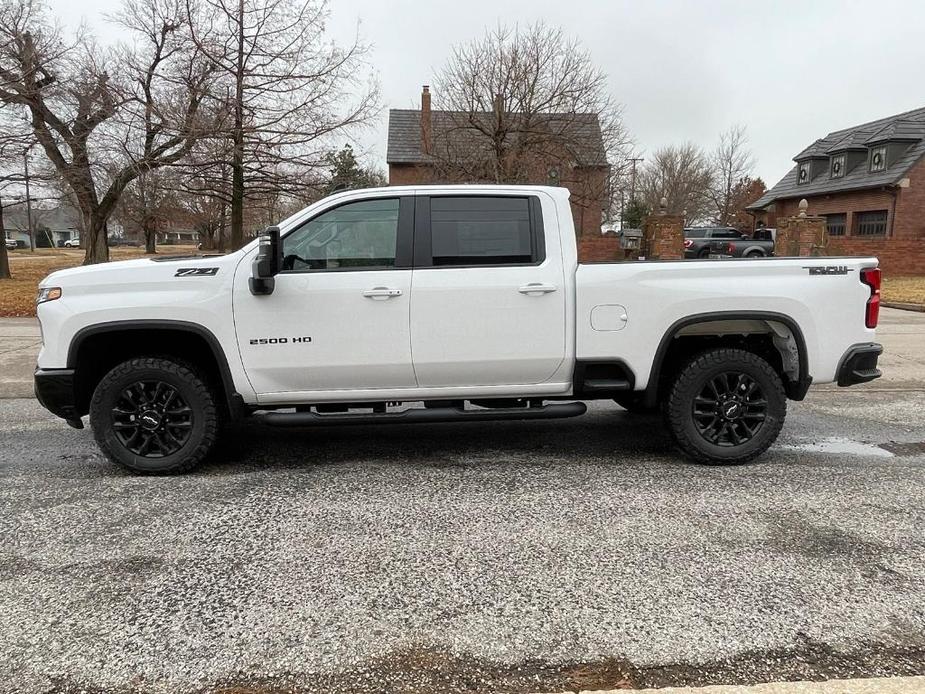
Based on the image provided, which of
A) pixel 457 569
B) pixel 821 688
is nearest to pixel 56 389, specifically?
pixel 457 569

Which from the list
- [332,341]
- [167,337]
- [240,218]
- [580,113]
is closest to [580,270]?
[332,341]

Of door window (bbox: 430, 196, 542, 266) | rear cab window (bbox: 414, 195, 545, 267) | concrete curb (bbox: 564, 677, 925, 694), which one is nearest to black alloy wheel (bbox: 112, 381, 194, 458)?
rear cab window (bbox: 414, 195, 545, 267)

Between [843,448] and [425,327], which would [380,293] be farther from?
[843,448]

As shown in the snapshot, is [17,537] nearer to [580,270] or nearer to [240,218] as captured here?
[580,270]

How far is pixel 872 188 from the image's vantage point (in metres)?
33.7

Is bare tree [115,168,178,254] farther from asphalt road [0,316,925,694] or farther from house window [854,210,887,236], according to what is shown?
house window [854,210,887,236]

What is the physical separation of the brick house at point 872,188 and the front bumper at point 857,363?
24.2 m

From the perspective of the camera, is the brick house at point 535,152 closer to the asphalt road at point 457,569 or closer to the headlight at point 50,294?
the asphalt road at point 457,569

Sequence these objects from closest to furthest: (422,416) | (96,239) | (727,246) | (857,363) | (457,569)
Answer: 1. (457,569)
2. (422,416)
3. (857,363)
4. (96,239)
5. (727,246)

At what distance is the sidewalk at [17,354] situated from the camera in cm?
767

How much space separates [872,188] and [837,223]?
12.0 feet

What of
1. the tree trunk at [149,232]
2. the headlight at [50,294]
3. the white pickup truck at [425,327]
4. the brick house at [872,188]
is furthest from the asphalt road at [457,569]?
the tree trunk at [149,232]

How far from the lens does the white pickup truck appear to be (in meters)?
4.45

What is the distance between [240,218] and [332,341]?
1690 cm
